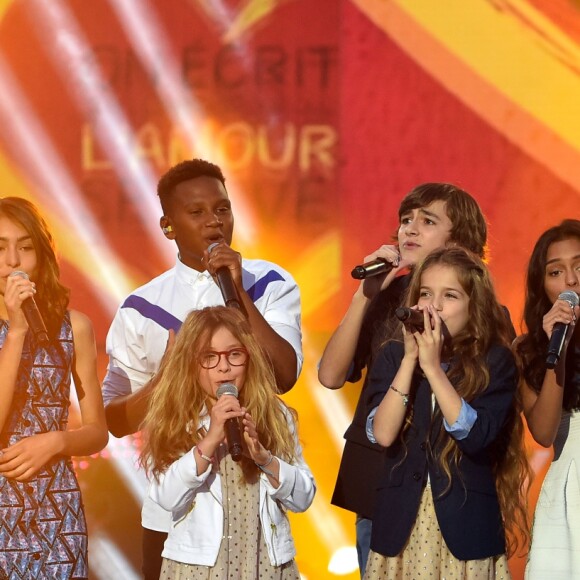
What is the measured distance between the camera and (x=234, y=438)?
261 centimetres

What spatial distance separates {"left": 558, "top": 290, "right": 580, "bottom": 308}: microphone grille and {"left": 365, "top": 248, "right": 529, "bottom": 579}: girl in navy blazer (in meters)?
0.18

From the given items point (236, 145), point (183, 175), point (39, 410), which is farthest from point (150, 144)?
point (39, 410)

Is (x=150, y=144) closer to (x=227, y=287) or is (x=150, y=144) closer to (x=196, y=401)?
(x=227, y=287)

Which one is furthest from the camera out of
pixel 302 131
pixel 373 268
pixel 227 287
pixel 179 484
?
pixel 302 131

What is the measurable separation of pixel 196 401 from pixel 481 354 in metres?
0.69

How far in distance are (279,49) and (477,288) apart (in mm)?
1650

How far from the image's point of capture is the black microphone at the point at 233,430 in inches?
101

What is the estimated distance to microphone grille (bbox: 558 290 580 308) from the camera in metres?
2.94

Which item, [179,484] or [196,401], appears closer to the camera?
[179,484]

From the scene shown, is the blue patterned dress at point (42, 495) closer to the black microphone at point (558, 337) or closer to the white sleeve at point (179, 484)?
the white sleeve at point (179, 484)

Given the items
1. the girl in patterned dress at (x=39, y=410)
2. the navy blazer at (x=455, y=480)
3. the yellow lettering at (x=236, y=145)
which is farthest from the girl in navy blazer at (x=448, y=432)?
the yellow lettering at (x=236, y=145)

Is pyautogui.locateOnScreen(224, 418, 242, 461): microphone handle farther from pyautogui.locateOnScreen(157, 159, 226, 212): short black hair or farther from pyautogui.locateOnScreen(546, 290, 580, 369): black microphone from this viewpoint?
pyautogui.locateOnScreen(157, 159, 226, 212): short black hair

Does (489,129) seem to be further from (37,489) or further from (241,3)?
(37,489)

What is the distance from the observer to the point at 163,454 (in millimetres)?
2812
